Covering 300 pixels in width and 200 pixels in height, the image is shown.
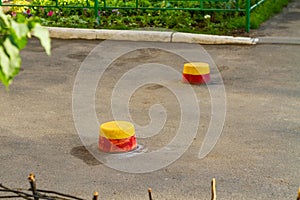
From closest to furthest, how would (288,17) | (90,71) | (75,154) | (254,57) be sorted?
1. (75,154)
2. (90,71)
3. (254,57)
4. (288,17)

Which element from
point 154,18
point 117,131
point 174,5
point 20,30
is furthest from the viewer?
point 174,5

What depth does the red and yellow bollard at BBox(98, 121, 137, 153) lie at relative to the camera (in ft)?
15.5

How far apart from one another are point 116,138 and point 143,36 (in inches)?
185

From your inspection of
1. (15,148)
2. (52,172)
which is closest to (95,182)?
(52,172)

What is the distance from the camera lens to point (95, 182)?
14.0ft

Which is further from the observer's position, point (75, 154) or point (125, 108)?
point (125, 108)

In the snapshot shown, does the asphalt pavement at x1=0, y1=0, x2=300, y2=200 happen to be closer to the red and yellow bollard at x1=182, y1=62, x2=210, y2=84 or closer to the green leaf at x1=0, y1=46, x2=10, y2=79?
the red and yellow bollard at x1=182, y1=62, x2=210, y2=84

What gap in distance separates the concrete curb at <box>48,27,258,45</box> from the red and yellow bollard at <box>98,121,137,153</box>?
436 cm

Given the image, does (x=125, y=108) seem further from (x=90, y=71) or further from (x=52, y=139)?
(x=90, y=71)

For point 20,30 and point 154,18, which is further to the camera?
point 154,18

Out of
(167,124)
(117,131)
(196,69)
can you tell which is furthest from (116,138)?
(196,69)

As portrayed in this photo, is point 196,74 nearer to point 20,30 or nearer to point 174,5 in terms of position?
point 174,5

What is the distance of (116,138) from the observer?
186 inches

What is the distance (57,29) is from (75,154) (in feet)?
17.3
